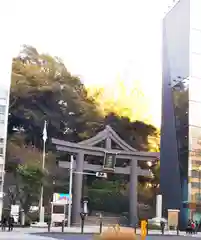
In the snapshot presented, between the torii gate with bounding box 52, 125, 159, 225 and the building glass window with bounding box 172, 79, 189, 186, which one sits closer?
the torii gate with bounding box 52, 125, 159, 225

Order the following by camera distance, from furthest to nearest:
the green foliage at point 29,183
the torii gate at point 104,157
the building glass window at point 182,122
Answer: the building glass window at point 182,122
the torii gate at point 104,157
the green foliage at point 29,183

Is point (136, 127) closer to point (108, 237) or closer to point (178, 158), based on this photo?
point (178, 158)

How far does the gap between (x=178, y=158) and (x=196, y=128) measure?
10.7ft

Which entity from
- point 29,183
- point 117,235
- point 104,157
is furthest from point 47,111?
point 117,235

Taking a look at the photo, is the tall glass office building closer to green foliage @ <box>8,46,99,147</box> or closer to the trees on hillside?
the trees on hillside

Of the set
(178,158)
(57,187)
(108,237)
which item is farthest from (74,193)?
(108,237)

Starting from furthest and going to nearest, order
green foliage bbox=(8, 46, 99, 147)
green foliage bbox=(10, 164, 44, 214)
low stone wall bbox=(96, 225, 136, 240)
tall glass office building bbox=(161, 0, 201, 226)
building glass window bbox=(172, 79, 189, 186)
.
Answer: green foliage bbox=(8, 46, 99, 147)
building glass window bbox=(172, 79, 189, 186)
tall glass office building bbox=(161, 0, 201, 226)
green foliage bbox=(10, 164, 44, 214)
low stone wall bbox=(96, 225, 136, 240)

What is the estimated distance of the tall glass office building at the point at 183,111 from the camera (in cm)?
4250

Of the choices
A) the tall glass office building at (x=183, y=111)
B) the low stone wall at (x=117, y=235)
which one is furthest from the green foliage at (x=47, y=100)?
the low stone wall at (x=117, y=235)

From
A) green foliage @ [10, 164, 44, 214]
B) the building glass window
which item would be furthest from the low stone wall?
the building glass window

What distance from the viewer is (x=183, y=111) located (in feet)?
141

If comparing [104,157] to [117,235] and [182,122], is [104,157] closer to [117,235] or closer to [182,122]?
[182,122]

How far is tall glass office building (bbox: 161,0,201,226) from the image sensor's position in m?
42.5

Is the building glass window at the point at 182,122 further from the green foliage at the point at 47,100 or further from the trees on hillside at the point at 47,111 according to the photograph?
the green foliage at the point at 47,100
